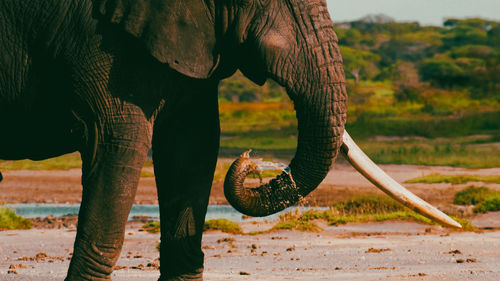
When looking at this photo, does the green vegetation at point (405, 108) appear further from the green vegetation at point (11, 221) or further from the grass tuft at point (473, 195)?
the green vegetation at point (11, 221)

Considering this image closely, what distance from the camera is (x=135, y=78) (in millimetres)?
6445

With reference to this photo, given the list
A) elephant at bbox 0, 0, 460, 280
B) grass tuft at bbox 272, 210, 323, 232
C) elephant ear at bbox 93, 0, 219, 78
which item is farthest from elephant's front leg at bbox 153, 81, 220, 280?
grass tuft at bbox 272, 210, 323, 232

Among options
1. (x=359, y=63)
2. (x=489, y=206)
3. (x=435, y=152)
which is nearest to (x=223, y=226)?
(x=489, y=206)

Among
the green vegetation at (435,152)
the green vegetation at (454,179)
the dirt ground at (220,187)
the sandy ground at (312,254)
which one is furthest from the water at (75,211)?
the green vegetation at (435,152)

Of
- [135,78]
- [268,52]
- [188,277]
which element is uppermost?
[268,52]

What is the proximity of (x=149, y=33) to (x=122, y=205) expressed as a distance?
118 centimetres

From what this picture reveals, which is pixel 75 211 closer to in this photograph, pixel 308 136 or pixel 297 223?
pixel 297 223

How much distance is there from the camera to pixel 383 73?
6738cm

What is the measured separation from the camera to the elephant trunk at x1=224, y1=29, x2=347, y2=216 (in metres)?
6.36

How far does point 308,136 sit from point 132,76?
123cm

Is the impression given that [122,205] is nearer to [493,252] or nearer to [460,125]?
[493,252]

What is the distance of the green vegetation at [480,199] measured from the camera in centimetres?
1762

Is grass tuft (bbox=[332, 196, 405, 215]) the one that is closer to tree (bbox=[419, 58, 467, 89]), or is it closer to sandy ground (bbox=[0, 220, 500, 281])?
sandy ground (bbox=[0, 220, 500, 281])

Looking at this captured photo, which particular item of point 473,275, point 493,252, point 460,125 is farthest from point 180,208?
point 460,125
